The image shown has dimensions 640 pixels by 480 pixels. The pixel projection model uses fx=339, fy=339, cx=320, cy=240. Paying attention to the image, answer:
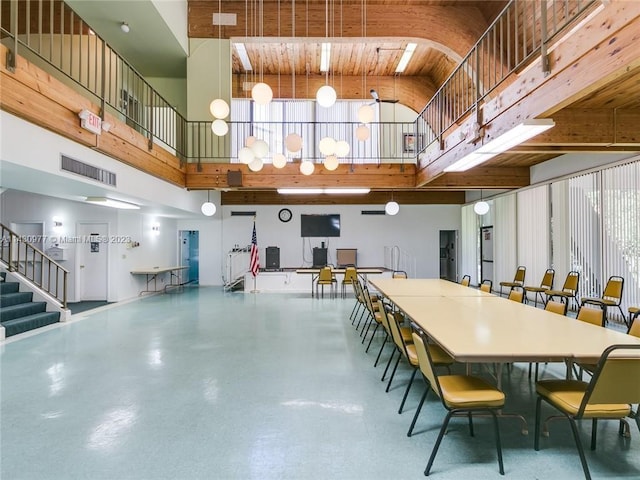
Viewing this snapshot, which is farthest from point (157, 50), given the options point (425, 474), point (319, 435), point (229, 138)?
point (425, 474)

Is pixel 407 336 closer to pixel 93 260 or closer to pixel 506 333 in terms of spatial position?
pixel 506 333

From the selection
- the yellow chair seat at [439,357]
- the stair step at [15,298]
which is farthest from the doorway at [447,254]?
the stair step at [15,298]

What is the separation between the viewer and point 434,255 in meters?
12.1

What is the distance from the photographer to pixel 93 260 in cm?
848

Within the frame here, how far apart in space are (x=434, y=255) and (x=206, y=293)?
779cm

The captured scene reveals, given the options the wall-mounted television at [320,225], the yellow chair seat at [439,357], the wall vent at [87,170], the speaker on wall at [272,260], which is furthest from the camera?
the wall-mounted television at [320,225]

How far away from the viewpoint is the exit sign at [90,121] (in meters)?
4.16

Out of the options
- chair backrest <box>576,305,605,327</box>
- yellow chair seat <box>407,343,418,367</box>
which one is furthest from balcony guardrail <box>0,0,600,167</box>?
yellow chair seat <box>407,343,418,367</box>

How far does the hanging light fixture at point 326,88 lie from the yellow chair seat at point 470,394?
349cm

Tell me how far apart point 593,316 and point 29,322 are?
25.7 feet

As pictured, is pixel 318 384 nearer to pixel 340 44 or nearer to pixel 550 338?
pixel 550 338

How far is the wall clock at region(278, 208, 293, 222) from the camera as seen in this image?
1191 cm

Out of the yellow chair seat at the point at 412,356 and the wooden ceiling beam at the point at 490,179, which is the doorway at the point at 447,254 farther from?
the yellow chair seat at the point at 412,356

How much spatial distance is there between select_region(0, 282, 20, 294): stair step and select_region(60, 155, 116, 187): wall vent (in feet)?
11.5
